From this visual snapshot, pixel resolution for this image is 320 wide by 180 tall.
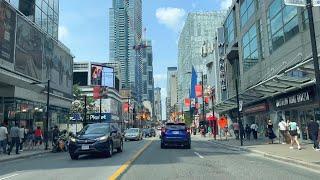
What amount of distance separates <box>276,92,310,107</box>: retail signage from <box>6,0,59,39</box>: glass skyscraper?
23.1 metres

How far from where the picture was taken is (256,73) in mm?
43719

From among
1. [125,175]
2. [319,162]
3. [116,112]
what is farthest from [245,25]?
[116,112]

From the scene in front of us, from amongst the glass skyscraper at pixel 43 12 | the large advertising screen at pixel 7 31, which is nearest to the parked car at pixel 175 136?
the large advertising screen at pixel 7 31

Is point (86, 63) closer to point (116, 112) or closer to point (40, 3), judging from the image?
point (116, 112)

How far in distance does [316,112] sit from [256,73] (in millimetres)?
14386

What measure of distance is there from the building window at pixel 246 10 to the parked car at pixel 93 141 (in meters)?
27.1

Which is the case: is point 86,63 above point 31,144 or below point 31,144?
above

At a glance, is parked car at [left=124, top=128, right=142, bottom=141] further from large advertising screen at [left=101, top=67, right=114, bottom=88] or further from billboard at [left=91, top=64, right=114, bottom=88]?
large advertising screen at [left=101, top=67, right=114, bottom=88]

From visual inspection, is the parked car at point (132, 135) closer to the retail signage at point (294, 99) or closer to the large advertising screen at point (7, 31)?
the retail signage at point (294, 99)

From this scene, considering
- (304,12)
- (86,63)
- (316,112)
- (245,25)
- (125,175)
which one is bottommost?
(125,175)

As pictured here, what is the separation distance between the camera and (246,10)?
47281mm

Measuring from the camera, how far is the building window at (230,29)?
55812 mm

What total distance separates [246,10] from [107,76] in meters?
77.3

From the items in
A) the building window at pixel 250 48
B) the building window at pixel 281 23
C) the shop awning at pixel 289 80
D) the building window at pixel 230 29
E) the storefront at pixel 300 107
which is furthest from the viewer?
the building window at pixel 230 29
